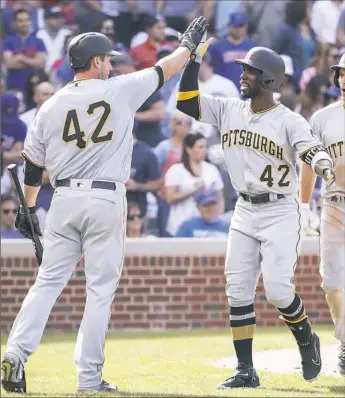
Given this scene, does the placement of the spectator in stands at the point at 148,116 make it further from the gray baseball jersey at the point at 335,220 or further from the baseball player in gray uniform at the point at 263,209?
the baseball player in gray uniform at the point at 263,209

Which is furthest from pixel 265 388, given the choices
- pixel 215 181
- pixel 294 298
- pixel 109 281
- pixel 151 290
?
pixel 215 181

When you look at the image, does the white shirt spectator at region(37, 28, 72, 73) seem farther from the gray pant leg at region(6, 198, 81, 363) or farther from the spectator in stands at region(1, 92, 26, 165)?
the gray pant leg at region(6, 198, 81, 363)

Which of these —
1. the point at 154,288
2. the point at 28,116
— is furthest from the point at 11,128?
the point at 154,288

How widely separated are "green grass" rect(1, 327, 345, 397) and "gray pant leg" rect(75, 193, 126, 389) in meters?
0.22

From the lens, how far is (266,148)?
6.75 metres

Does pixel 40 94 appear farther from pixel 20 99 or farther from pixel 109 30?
pixel 109 30

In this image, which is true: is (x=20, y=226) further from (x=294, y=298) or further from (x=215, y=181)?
(x=215, y=181)

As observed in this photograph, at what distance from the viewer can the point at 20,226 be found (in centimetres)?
679

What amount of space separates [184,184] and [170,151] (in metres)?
0.46

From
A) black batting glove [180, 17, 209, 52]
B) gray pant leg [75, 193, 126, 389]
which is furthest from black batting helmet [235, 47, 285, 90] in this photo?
gray pant leg [75, 193, 126, 389]

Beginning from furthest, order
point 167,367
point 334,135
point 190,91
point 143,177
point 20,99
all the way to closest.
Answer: point 20,99, point 143,177, point 167,367, point 334,135, point 190,91

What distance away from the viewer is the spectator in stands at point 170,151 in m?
12.0

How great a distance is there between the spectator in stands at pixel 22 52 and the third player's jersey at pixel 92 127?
6.22 metres

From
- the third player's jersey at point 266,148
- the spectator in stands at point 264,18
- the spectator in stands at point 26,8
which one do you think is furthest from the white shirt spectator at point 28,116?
the third player's jersey at point 266,148
